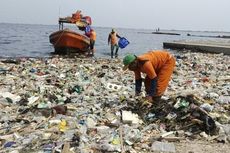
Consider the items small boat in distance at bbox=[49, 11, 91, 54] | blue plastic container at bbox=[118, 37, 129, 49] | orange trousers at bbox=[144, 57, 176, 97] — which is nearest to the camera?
orange trousers at bbox=[144, 57, 176, 97]

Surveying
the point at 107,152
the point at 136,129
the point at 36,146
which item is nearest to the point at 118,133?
the point at 136,129

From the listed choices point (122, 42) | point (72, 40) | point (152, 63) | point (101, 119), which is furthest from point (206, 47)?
point (101, 119)

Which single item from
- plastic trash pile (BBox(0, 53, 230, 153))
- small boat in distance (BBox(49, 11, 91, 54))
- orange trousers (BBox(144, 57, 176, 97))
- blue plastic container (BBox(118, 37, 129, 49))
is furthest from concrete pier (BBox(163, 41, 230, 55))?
orange trousers (BBox(144, 57, 176, 97))

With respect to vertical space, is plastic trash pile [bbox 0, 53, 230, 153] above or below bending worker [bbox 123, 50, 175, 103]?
below

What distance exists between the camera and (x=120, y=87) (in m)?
9.59

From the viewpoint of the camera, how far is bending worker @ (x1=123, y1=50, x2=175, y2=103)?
21.9 ft

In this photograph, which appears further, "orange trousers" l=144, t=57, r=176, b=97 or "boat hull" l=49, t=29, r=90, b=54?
"boat hull" l=49, t=29, r=90, b=54

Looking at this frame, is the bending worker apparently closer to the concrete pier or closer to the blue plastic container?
the blue plastic container

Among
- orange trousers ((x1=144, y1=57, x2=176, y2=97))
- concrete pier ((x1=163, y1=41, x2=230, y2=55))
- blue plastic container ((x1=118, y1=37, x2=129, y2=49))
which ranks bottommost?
concrete pier ((x1=163, y1=41, x2=230, y2=55))

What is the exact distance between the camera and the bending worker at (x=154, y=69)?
263 inches

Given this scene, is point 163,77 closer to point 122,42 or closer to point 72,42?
point 122,42

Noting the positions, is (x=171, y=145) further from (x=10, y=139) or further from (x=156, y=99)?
(x=10, y=139)

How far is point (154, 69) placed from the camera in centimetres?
702

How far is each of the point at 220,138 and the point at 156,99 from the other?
1.76 metres
